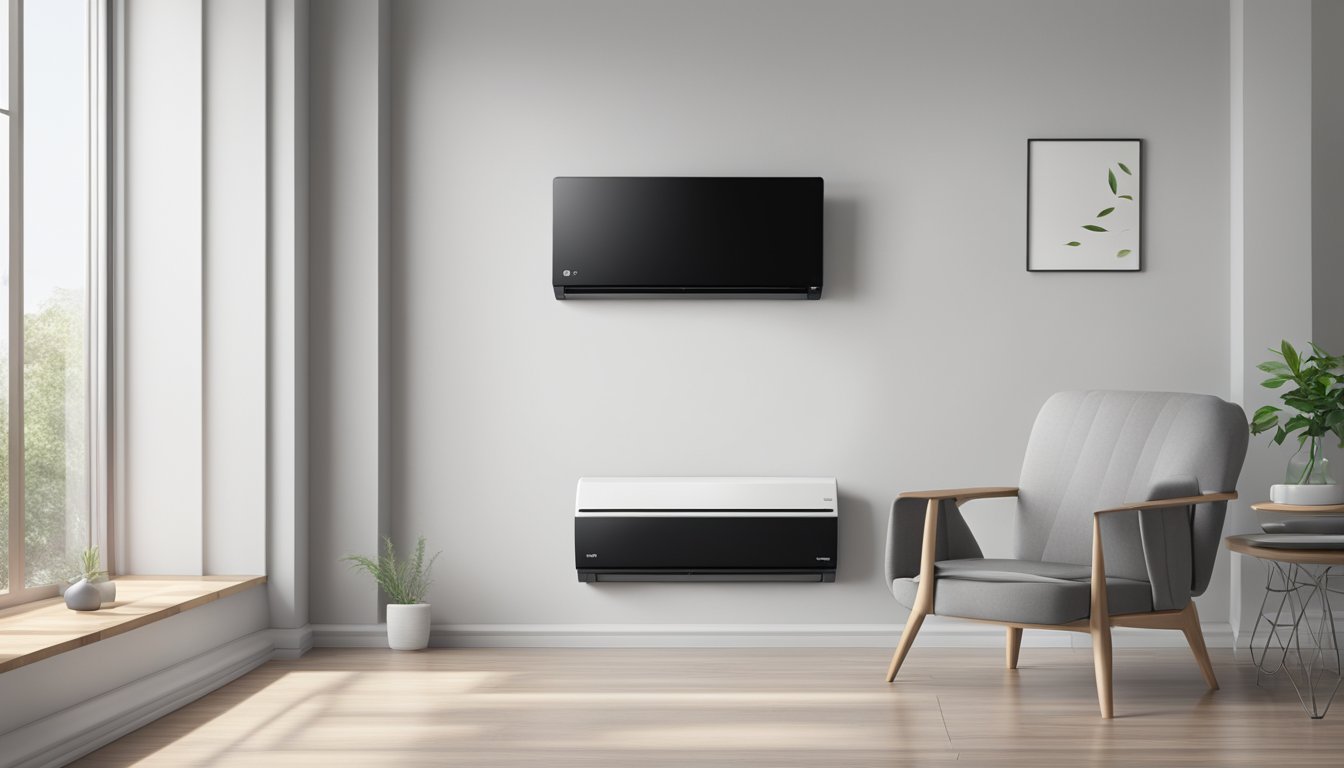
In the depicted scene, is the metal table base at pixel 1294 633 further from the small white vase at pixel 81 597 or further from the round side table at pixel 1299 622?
the small white vase at pixel 81 597

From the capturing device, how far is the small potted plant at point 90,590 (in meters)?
3.09

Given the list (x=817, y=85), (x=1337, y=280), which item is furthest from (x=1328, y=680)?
(x=817, y=85)

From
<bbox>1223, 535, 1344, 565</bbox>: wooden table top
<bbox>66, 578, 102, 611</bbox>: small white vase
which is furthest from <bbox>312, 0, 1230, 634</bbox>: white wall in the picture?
<bbox>66, 578, 102, 611</bbox>: small white vase

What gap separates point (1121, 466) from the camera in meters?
3.60

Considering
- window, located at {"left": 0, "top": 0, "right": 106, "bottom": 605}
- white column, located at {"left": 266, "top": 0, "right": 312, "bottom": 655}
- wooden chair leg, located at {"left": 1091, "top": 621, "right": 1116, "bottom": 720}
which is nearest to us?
wooden chair leg, located at {"left": 1091, "top": 621, "right": 1116, "bottom": 720}

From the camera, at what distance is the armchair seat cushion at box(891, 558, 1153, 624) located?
10.1ft

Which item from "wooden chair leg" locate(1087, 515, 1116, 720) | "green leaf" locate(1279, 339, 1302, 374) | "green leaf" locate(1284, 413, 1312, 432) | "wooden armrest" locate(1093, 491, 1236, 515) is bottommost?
"wooden chair leg" locate(1087, 515, 1116, 720)

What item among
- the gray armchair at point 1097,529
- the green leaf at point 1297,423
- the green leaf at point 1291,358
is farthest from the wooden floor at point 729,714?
the green leaf at point 1291,358

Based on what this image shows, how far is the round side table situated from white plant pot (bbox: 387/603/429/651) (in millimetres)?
2805

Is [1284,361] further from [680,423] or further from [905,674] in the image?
[680,423]

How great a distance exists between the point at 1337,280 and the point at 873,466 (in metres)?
1.95

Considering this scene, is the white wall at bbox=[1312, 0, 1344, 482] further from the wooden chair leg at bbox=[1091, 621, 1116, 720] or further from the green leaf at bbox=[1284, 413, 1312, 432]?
the wooden chair leg at bbox=[1091, 621, 1116, 720]

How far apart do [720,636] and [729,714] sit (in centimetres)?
101

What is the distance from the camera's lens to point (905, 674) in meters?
3.64
